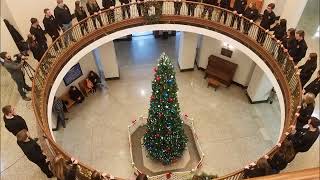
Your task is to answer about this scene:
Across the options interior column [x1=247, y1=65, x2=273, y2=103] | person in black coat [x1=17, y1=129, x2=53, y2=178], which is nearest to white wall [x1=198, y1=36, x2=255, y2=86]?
interior column [x1=247, y1=65, x2=273, y2=103]

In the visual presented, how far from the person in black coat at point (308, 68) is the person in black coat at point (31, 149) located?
7964 millimetres

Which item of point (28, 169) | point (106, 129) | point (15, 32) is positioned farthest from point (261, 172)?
point (15, 32)

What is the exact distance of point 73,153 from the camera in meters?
14.4

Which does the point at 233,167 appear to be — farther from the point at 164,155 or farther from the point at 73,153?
the point at 73,153

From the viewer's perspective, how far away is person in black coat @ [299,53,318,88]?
10.0 m

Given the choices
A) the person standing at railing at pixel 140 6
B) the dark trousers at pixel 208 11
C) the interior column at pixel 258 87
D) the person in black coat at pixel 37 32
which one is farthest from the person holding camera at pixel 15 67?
the interior column at pixel 258 87

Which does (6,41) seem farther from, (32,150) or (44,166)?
(32,150)

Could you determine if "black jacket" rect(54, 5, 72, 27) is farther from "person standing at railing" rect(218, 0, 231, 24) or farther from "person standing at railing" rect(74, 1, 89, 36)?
"person standing at railing" rect(218, 0, 231, 24)

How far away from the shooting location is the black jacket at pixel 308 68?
10.1 m

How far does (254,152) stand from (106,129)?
6.65 meters

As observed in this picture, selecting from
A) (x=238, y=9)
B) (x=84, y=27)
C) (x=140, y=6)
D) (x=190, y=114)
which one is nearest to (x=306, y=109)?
(x=238, y=9)

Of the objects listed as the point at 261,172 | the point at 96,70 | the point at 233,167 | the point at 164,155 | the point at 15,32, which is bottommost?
the point at 233,167

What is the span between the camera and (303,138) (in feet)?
27.7

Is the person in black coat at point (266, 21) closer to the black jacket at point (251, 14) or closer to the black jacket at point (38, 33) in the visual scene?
the black jacket at point (251, 14)
